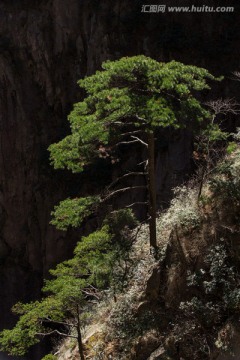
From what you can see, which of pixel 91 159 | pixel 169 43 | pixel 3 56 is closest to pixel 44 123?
pixel 3 56

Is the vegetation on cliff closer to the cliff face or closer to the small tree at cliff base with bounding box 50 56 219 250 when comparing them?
the small tree at cliff base with bounding box 50 56 219 250

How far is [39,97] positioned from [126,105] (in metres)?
18.4

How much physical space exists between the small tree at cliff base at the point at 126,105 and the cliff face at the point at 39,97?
1346 centimetres

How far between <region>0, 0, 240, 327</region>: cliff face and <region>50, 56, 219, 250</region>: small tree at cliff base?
1346 centimetres

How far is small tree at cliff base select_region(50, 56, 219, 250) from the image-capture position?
27.7 feet

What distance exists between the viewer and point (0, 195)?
26.7m

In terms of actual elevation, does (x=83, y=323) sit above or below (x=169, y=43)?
below

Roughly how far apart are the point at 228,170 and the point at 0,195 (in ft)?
62.9

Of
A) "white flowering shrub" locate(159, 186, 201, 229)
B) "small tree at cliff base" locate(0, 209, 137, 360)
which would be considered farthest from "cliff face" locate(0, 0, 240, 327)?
"small tree at cliff base" locate(0, 209, 137, 360)

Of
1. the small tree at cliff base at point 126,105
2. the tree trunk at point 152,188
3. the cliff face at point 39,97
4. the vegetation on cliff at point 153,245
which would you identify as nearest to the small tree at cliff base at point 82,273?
the vegetation on cliff at point 153,245

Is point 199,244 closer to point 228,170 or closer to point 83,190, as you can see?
point 228,170

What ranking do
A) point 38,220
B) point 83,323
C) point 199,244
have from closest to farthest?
1. point 199,244
2. point 83,323
3. point 38,220

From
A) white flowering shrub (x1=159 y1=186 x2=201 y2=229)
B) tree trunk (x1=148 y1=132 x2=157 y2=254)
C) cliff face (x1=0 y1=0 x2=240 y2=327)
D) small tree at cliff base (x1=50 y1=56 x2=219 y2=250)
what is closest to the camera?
small tree at cliff base (x1=50 y1=56 x2=219 y2=250)

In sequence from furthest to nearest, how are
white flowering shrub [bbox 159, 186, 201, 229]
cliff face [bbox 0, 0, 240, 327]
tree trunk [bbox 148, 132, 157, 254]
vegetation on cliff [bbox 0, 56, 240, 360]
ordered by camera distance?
cliff face [bbox 0, 0, 240, 327] < tree trunk [bbox 148, 132, 157, 254] < white flowering shrub [bbox 159, 186, 201, 229] < vegetation on cliff [bbox 0, 56, 240, 360]
